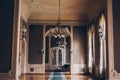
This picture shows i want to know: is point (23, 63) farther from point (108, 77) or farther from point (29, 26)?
point (108, 77)


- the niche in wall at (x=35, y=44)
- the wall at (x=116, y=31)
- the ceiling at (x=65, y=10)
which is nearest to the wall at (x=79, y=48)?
the ceiling at (x=65, y=10)

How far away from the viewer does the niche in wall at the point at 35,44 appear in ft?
55.6

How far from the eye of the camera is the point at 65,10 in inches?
617

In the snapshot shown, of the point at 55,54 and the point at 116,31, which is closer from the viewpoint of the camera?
the point at 116,31

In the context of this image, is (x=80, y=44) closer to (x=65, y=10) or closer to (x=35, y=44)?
(x=65, y=10)

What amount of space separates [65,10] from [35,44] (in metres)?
3.59

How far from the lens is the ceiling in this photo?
13.8 metres

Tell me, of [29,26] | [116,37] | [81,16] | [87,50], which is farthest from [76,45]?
[116,37]

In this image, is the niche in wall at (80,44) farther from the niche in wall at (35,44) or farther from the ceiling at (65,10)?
the niche in wall at (35,44)

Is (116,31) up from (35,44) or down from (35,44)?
up

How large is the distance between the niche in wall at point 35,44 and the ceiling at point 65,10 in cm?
78

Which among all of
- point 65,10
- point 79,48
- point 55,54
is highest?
point 65,10

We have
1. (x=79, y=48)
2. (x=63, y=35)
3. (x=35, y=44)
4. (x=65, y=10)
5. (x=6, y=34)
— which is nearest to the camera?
(x=6, y=34)

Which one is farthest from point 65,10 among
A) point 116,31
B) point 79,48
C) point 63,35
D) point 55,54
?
point 55,54
